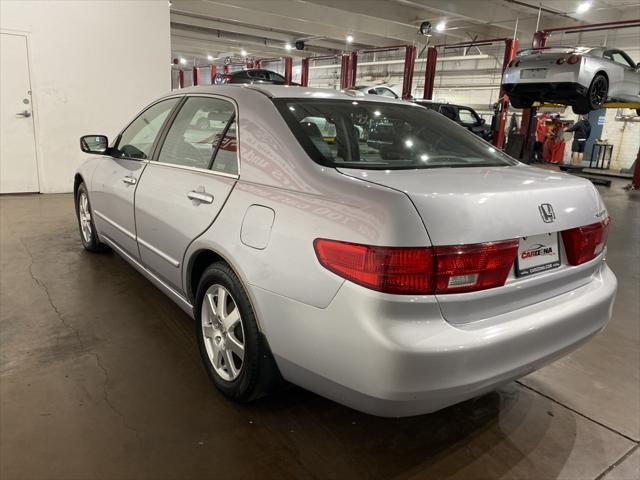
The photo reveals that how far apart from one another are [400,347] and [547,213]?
747 mm

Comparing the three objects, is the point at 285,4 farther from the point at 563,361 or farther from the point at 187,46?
the point at 563,361

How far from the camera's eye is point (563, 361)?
8.69ft

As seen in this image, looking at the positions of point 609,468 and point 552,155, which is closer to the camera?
point 609,468

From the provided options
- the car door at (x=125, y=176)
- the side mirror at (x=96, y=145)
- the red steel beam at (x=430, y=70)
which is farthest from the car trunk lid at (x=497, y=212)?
the red steel beam at (x=430, y=70)

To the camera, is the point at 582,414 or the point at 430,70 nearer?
the point at 582,414

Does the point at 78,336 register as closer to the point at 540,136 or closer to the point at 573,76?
the point at 573,76

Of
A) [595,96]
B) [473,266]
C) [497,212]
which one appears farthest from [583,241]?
[595,96]

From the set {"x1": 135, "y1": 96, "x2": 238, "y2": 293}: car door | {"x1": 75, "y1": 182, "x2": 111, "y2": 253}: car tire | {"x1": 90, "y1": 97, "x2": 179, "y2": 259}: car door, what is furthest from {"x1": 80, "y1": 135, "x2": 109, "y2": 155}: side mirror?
{"x1": 135, "y1": 96, "x2": 238, "y2": 293}: car door

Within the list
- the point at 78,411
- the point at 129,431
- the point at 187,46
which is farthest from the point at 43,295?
the point at 187,46

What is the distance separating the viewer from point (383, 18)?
1370 cm

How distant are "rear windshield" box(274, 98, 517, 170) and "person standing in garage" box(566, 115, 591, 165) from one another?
13.9 metres

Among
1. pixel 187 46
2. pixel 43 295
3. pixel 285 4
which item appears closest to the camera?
pixel 43 295

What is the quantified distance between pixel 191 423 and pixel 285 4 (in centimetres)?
1347

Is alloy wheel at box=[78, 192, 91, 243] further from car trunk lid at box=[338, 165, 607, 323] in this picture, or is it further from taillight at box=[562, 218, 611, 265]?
taillight at box=[562, 218, 611, 265]
